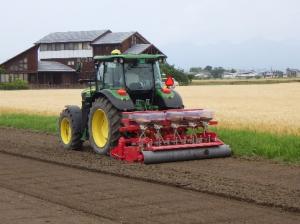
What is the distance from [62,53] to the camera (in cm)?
8294

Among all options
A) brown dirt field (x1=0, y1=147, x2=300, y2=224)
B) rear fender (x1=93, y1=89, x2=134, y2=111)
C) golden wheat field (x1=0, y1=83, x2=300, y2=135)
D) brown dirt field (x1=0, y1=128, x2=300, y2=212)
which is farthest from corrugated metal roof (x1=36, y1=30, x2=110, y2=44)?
brown dirt field (x1=0, y1=147, x2=300, y2=224)

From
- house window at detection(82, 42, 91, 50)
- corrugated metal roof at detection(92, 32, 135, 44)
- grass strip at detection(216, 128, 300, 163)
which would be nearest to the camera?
grass strip at detection(216, 128, 300, 163)

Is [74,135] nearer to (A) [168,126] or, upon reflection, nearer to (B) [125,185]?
(A) [168,126]

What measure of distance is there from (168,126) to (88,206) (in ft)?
15.3

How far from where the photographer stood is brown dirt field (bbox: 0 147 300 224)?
6707 mm

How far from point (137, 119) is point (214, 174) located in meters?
2.35

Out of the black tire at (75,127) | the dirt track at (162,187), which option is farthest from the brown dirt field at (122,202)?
the black tire at (75,127)

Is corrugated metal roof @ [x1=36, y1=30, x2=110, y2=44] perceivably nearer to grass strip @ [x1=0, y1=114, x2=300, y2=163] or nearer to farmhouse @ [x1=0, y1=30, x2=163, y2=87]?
farmhouse @ [x1=0, y1=30, x2=163, y2=87]

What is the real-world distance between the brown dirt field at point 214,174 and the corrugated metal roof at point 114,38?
6378 cm

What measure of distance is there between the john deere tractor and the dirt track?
33cm

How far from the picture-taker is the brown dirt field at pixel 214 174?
25.6 ft

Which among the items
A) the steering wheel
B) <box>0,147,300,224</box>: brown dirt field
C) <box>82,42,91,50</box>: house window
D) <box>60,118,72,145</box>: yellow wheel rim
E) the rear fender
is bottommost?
<box>0,147,300,224</box>: brown dirt field

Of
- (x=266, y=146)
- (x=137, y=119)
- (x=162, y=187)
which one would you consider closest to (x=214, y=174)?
(x=162, y=187)

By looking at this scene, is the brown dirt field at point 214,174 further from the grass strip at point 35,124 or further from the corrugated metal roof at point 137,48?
the corrugated metal roof at point 137,48
